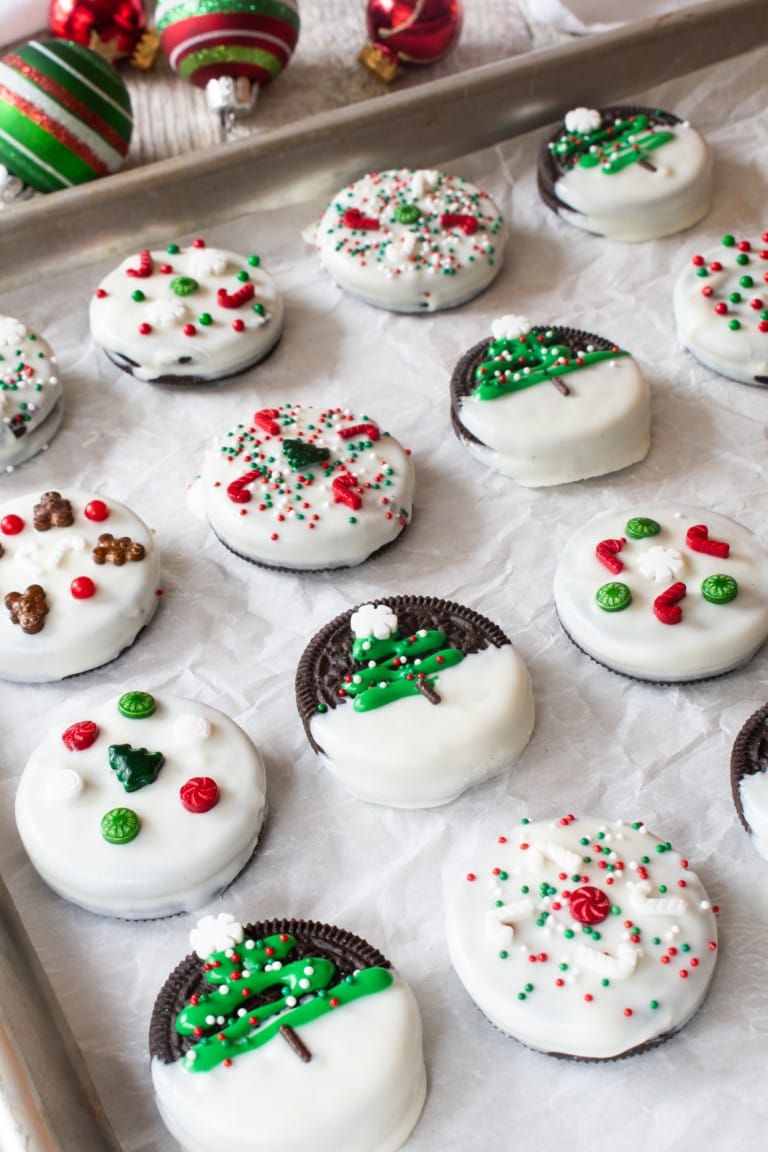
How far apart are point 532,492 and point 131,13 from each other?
1491 mm

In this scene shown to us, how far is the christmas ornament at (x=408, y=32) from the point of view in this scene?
2768 mm

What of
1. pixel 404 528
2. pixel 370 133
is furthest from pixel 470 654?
pixel 370 133

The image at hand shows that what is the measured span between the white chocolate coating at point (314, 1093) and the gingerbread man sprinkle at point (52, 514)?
86cm

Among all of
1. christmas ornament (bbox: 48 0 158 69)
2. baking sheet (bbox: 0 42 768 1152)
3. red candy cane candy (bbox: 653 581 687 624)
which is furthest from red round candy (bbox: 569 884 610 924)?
christmas ornament (bbox: 48 0 158 69)

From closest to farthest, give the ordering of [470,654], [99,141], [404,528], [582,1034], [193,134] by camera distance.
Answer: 1. [582,1034]
2. [470,654]
3. [404,528]
4. [99,141]
5. [193,134]

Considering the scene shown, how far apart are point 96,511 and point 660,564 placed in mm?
861

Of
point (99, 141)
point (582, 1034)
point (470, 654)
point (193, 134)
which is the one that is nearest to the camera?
point (582, 1034)

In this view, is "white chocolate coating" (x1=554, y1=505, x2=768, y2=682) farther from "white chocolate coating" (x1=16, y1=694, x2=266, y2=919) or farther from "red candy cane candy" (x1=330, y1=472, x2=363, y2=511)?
"white chocolate coating" (x1=16, y1=694, x2=266, y2=919)

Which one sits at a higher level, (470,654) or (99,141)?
(99,141)

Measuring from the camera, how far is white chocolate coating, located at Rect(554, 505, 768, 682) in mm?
1863

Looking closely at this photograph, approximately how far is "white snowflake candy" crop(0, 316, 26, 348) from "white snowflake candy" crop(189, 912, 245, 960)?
1128 millimetres

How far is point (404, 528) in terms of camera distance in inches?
82.8

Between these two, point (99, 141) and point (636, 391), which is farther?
point (99, 141)

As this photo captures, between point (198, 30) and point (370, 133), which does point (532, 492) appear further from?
point (198, 30)
